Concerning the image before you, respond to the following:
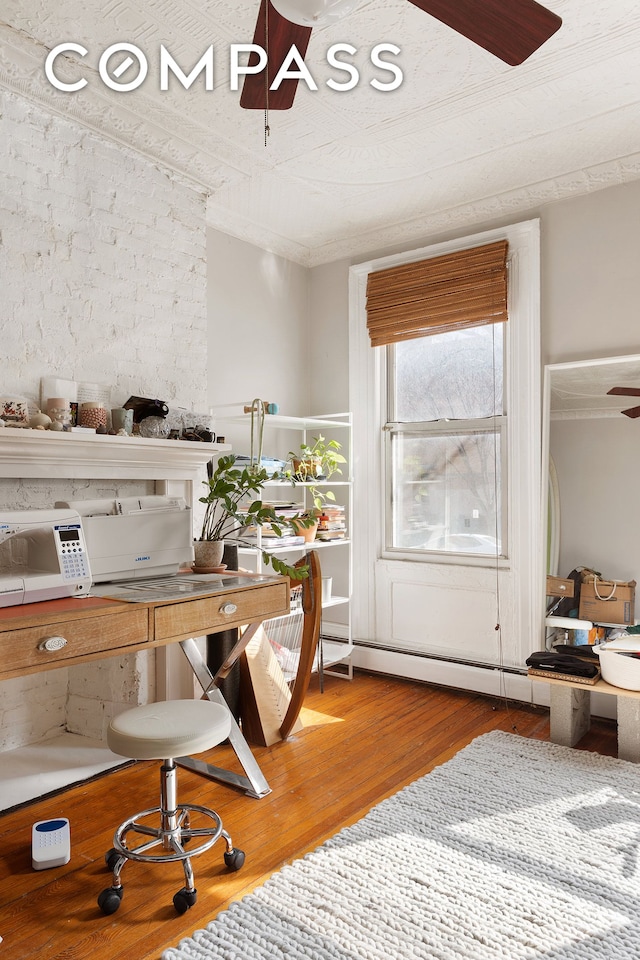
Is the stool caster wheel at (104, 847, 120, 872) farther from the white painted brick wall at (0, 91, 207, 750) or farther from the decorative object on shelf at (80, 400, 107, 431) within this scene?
the decorative object on shelf at (80, 400, 107, 431)

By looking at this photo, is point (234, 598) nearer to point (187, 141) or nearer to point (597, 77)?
point (187, 141)

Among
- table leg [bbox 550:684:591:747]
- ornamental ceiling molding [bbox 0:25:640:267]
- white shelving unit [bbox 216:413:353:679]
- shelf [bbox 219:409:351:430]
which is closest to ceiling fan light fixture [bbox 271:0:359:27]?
ornamental ceiling molding [bbox 0:25:640:267]

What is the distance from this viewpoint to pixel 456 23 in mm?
1477

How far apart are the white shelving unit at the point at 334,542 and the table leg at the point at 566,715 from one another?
131 cm

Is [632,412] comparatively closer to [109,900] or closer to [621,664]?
[621,664]

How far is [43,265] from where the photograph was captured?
104 inches

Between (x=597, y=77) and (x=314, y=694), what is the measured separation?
3237mm

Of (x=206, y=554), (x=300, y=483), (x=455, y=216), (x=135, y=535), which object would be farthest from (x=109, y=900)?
(x=455, y=216)

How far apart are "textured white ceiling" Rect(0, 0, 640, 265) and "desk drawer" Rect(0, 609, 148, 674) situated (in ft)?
6.52

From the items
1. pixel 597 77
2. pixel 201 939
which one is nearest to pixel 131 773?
pixel 201 939

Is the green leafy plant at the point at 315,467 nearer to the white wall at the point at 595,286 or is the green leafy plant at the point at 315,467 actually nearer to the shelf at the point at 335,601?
the shelf at the point at 335,601

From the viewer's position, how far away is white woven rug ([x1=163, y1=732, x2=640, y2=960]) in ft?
5.57

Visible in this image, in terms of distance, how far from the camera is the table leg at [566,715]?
3000 millimetres

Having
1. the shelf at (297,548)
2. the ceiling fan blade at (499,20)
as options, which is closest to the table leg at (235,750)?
the shelf at (297,548)
